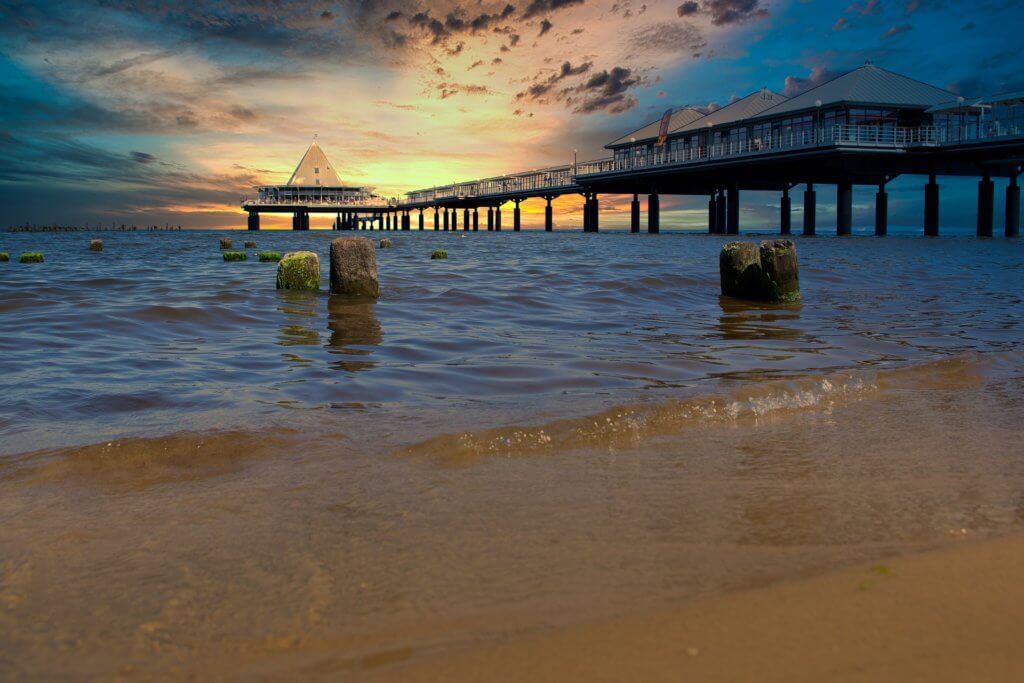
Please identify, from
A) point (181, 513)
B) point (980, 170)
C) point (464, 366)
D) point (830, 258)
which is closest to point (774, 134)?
point (980, 170)

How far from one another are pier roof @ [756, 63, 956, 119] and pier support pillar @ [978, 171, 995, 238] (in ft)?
18.7

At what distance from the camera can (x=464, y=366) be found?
18.8 feet

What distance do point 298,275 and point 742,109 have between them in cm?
4775

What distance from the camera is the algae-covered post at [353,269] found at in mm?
11000

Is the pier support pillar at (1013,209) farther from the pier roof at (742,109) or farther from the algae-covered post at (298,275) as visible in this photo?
the algae-covered post at (298,275)

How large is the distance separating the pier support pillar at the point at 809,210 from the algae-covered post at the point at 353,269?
43.4m

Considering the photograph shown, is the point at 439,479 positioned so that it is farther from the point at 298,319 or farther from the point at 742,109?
the point at 742,109

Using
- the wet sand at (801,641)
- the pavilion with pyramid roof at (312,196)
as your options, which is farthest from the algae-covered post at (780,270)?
the pavilion with pyramid roof at (312,196)

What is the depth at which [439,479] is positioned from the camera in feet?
10.1

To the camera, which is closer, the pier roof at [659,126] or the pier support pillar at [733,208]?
the pier support pillar at [733,208]

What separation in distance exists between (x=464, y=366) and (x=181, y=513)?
3160 mm

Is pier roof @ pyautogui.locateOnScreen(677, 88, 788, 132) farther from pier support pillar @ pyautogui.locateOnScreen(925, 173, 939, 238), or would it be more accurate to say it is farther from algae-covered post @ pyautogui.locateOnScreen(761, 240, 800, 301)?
algae-covered post @ pyautogui.locateOnScreen(761, 240, 800, 301)

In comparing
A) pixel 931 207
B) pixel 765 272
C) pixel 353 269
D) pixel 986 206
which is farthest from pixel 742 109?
pixel 353 269

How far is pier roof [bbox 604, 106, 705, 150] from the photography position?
2287 inches
